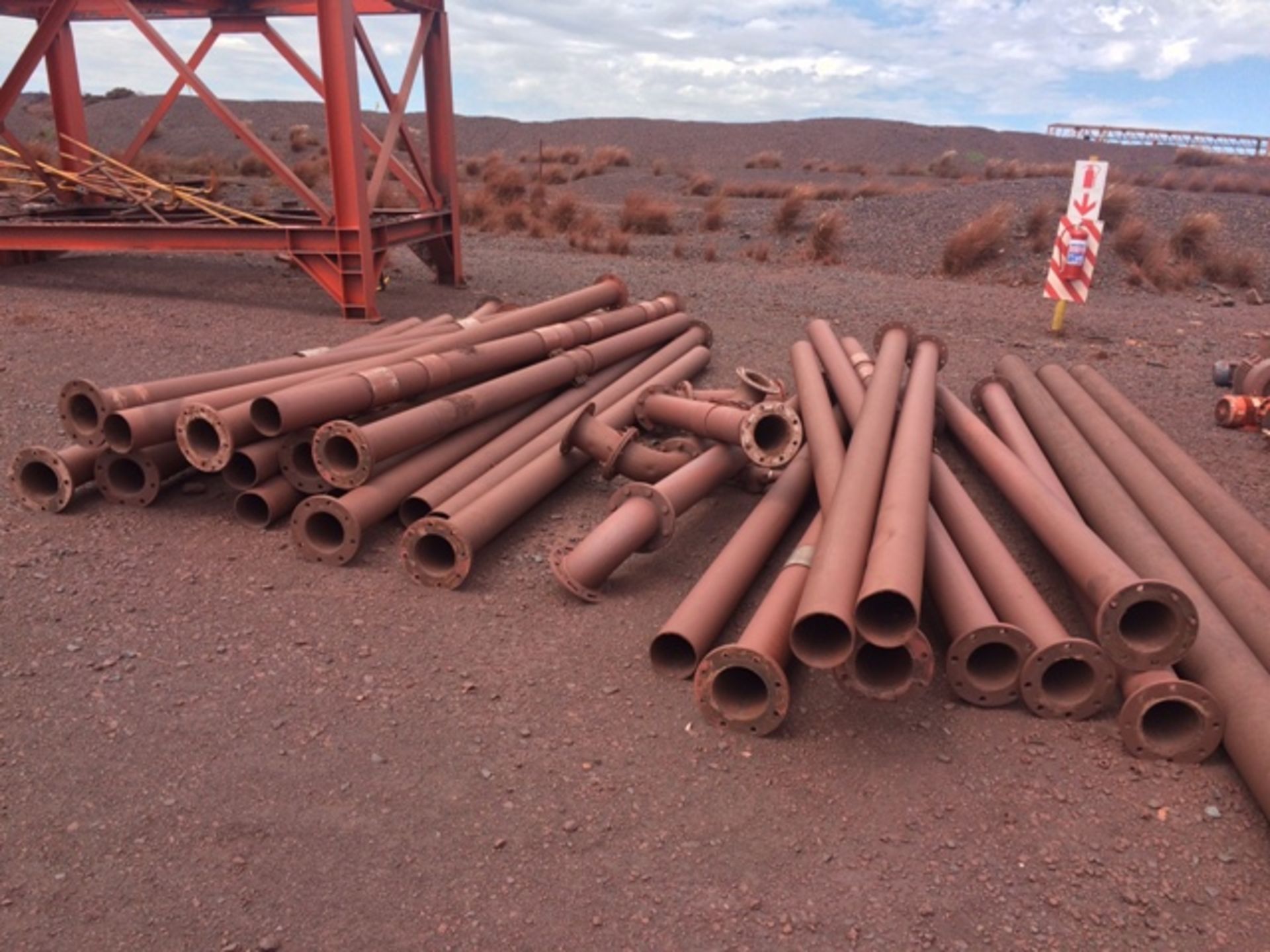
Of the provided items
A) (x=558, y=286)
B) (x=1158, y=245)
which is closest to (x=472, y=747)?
(x=558, y=286)

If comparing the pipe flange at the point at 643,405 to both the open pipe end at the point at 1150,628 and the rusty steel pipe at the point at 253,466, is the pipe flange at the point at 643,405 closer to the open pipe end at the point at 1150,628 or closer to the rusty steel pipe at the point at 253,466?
the rusty steel pipe at the point at 253,466

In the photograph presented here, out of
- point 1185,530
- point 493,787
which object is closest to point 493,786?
point 493,787

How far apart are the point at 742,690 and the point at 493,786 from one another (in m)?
0.97

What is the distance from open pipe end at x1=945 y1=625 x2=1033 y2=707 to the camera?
3.40m

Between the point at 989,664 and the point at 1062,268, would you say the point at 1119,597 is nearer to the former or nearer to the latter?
the point at 989,664

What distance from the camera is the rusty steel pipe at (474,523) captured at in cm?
432

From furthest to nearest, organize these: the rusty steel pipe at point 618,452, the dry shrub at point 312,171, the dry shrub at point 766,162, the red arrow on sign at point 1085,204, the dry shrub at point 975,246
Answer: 1. the dry shrub at point 766,162
2. the dry shrub at point 312,171
3. the dry shrub at point 975,246
4. the red arrow on sign at point 1085,204
5. the rusty steel pipe at point 618,452

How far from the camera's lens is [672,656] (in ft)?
12.4

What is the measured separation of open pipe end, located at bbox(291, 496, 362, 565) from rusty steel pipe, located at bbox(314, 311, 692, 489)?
16 cm

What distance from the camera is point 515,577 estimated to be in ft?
14.9

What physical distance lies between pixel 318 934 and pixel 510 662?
1423 mm

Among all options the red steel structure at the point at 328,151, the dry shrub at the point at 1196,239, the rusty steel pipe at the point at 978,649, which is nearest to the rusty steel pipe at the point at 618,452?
the rusty steel pipe at the point at 978,649

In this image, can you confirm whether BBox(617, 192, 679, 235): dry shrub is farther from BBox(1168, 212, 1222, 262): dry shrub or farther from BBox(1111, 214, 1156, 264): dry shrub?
BBox(1168, 212, 1222, 262): dry shrub

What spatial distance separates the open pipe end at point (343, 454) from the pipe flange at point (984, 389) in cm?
415
